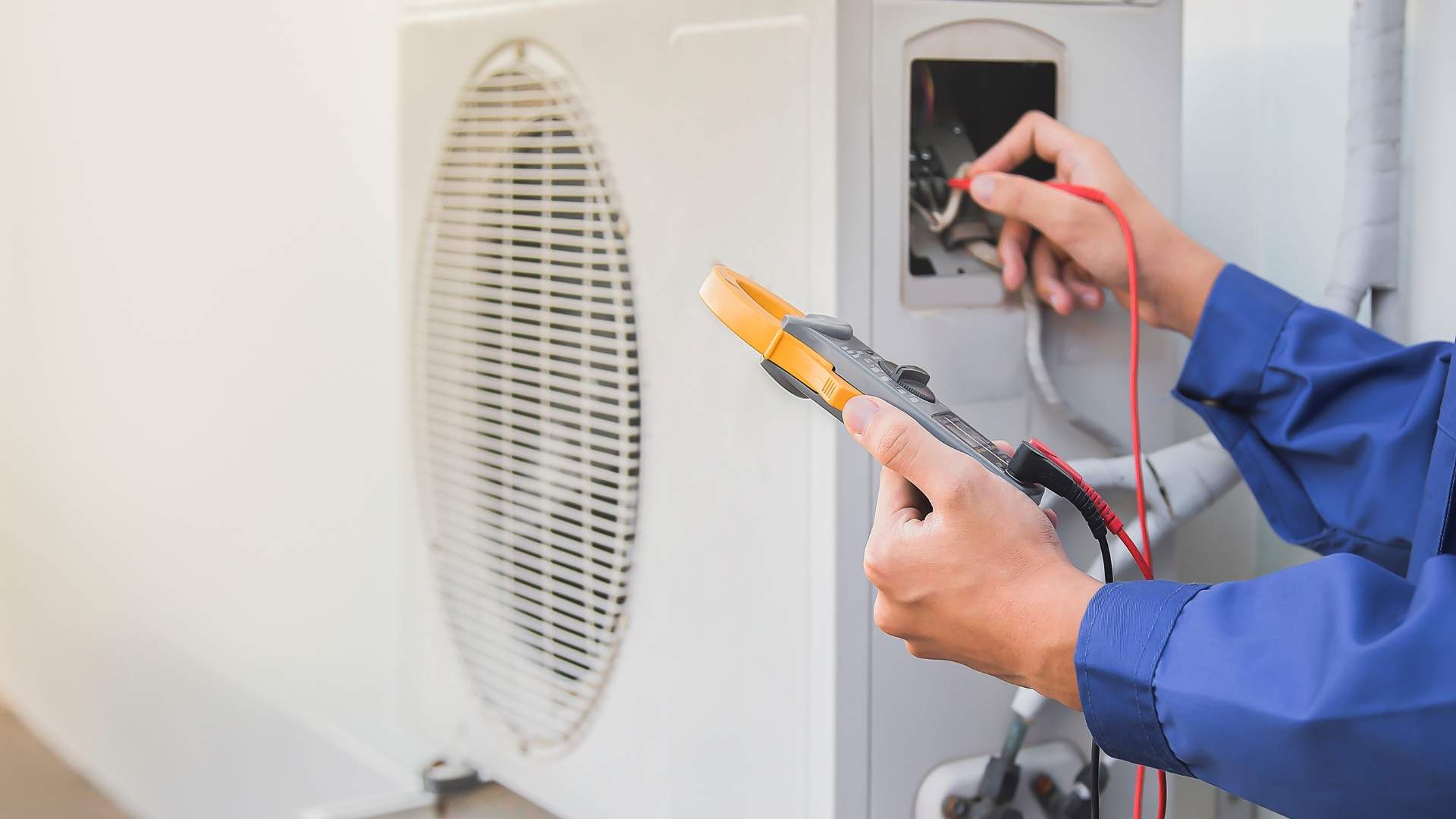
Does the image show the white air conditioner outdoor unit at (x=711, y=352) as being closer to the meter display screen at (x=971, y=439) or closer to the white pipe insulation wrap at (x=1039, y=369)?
the white pipe insulation wrap at (x=1039, y=369)

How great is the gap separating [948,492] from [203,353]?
1.72 meters

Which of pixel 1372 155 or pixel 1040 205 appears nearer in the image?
pixel 1040 205

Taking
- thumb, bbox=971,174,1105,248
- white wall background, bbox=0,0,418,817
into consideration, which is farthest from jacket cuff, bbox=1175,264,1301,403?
white wall background, bbox=0,0,418,817

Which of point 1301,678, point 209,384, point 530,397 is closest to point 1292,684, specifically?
point 1301,678

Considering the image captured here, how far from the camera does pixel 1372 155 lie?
999 mm

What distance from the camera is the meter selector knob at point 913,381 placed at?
0.70 metres

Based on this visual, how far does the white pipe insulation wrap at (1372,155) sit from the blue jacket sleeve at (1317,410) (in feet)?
0.40

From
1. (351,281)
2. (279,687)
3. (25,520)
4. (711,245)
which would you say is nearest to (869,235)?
(711,245)

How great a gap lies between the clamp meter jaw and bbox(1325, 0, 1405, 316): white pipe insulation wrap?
0.47m

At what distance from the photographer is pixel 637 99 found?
1.01m

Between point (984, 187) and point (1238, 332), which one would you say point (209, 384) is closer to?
point (984, 187)

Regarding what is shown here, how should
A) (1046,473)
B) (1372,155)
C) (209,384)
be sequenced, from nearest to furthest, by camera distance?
(1046,473)
(1372,155)
(209,384)

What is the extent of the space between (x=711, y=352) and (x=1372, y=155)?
557 millimetres

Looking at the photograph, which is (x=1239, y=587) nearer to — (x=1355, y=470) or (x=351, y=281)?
(x=1355, y=470)
